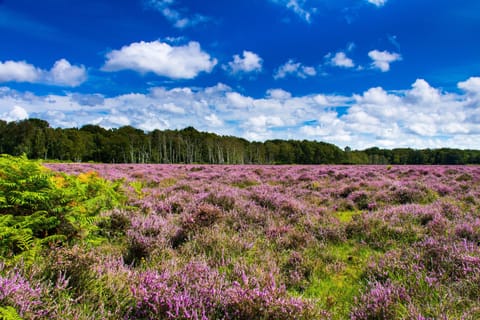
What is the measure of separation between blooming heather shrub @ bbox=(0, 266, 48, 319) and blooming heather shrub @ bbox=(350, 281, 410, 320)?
98.9 inches

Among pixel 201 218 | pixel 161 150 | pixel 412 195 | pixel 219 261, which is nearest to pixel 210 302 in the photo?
pixel 219 261

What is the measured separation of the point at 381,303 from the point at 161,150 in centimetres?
9216

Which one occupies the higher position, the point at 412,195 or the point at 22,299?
the point at 22,299

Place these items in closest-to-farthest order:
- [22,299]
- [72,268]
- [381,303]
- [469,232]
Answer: [22,299] < [381,303] < [72,268] < [469,232]

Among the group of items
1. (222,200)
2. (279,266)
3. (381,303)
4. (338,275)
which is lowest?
(338,275)

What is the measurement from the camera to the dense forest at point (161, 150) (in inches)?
2601

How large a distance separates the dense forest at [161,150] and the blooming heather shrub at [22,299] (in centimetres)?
5119

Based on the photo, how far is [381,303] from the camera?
2297 millimetres

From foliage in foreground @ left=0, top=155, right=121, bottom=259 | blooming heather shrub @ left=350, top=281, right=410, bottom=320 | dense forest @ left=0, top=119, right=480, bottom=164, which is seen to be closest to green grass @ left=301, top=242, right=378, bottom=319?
blooming heather shrub @ left=350, top=281, right=410, bottom=320

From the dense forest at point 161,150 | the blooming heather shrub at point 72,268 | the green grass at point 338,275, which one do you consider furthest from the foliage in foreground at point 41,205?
the dense forest at point 161,150

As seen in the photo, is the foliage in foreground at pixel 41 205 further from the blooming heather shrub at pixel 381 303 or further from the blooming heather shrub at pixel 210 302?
the blooming heather shrub at pixel 381 303

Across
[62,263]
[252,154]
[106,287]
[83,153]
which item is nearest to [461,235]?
[106,287]

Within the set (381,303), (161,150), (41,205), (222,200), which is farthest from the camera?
(161,150)

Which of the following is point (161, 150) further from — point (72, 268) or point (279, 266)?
point (72, 268)
